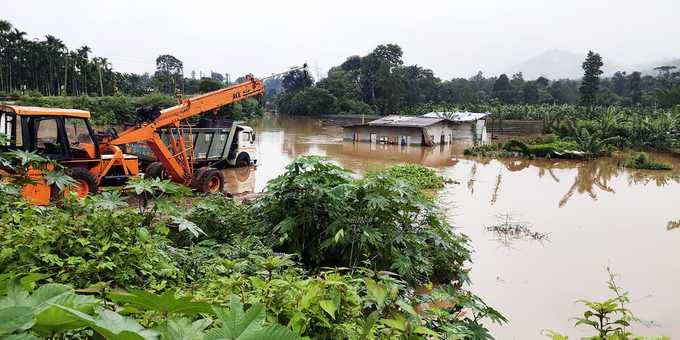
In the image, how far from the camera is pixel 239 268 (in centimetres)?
376

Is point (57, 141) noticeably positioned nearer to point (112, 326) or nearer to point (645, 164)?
point (112, 326)

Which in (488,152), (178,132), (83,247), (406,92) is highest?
(406,92)

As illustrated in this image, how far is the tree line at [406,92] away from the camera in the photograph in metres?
54.3

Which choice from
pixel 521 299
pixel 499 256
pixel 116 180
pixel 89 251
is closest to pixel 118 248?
pixel 89 251

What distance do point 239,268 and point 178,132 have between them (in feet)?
33.0

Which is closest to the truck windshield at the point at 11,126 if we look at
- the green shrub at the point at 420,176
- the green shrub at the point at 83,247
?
the green shrub at the point at 83,247

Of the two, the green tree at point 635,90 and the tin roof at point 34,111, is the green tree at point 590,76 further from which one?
the tin roof at point 34,111

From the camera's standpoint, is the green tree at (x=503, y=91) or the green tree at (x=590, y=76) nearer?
the green tree at (x=590, y=76)

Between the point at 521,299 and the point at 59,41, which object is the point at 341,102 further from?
the point at 521,299

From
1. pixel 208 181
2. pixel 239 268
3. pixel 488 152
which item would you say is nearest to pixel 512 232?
pixel 208 181

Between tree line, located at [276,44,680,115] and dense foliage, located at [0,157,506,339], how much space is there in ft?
153

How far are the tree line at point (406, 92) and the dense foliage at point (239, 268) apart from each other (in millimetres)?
46567

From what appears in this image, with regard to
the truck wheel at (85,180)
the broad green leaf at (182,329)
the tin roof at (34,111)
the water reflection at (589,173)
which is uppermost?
the tin roof at (34,111)

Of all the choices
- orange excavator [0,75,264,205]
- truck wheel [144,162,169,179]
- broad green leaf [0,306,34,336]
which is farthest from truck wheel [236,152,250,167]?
broad green leaf [0,306,34,336]
